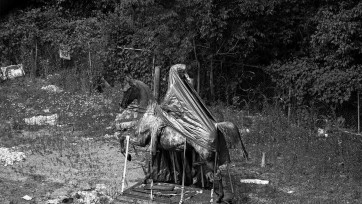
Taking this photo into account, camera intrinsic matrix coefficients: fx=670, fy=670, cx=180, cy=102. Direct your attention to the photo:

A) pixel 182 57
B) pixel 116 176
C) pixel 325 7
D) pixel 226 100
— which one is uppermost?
pixel 325 7

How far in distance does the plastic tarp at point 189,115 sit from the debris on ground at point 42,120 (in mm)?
7239

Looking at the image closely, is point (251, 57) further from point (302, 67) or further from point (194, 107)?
point (194, 107)

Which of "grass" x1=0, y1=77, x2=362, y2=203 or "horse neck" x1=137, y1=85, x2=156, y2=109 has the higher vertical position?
"horse neck" x1=137, y1=85, x2=156, y2=109

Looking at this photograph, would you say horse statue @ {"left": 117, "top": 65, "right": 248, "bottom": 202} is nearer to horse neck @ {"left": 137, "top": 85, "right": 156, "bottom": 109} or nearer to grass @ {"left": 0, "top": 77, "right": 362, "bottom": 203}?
horse neck @ {"left": 137, "top": 85, "right": 156, "bottom": 109}

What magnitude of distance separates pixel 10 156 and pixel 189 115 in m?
5.66

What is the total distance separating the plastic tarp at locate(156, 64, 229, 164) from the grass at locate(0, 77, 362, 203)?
105cm

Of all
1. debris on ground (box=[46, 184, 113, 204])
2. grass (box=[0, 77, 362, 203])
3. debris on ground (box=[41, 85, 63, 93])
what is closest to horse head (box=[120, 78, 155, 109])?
grass (box=[0, 77, 362, 203])

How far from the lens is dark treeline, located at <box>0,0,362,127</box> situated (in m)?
16.4

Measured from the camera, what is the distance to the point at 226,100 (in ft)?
61.0

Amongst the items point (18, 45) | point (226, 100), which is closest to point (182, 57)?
point (226, 100)

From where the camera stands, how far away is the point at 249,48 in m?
17.8

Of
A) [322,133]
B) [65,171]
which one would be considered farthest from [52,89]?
[322,133]

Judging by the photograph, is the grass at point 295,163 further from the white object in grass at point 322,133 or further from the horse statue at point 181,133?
the horse statue at point 181,133

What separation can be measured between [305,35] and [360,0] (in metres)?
2.03
